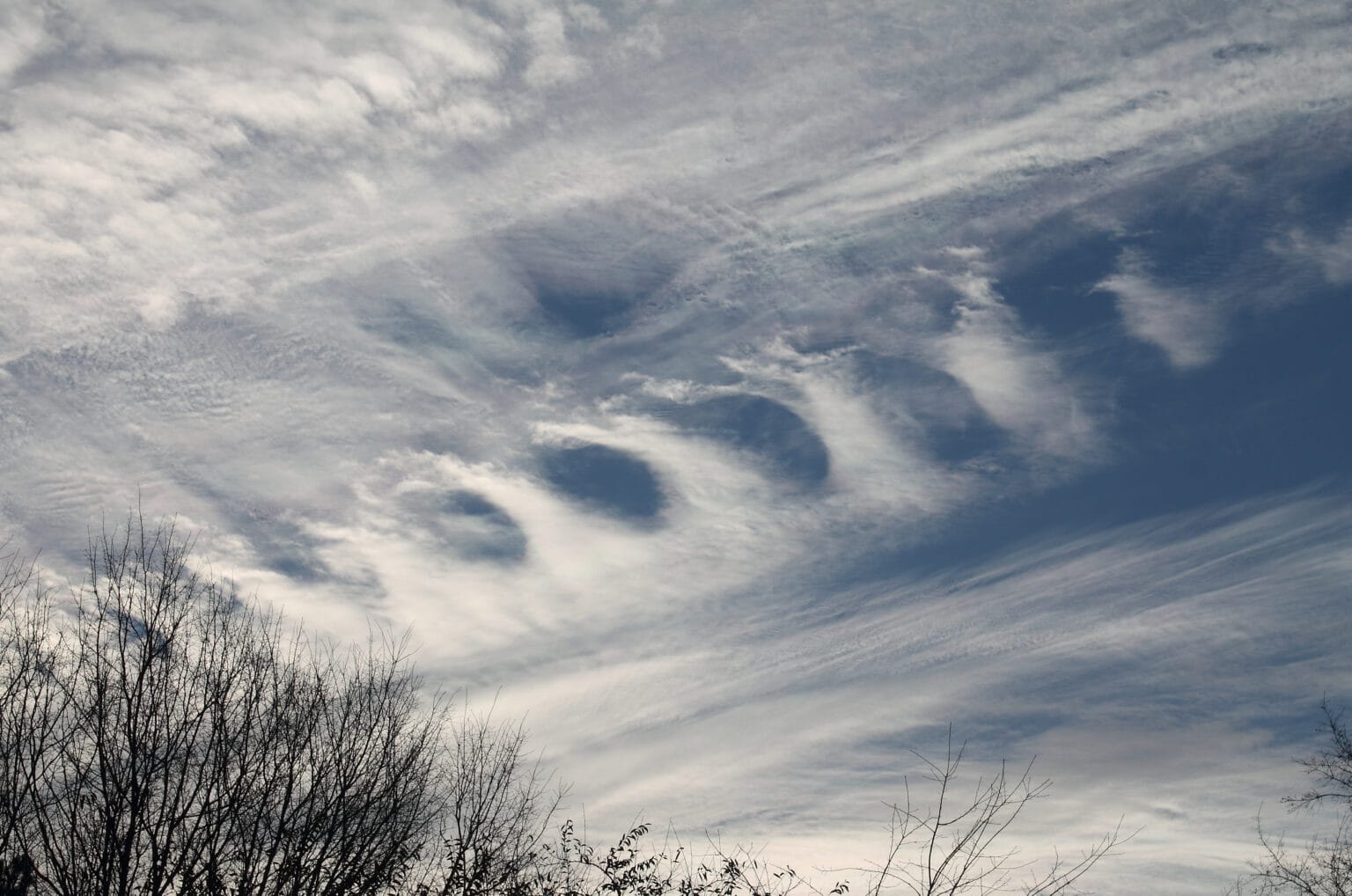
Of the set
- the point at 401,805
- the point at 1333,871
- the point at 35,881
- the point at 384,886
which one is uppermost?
the point at 1333,871

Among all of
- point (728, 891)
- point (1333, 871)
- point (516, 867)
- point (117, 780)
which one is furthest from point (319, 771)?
point (1333, 871)

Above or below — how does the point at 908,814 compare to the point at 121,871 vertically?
above

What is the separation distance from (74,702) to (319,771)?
3.22m

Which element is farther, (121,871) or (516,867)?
(516,867)

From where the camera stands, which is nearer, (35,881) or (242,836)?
(35,881)

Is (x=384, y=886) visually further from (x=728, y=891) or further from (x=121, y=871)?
(x=728, y=891)

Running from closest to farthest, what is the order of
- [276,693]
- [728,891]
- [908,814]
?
[908,814]
[276,693]
[728,891]

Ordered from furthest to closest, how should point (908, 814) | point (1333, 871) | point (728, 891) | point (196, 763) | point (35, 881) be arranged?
point (1333, 871) < point (728, 891) < point (196, 763) < point (35, 881) < point (908, 814)

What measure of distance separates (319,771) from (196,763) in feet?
5.69

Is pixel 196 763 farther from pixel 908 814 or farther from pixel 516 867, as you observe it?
pixel 908 814

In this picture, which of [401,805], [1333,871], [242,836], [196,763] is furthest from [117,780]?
[1333,871]

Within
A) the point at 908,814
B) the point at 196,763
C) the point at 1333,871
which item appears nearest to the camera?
the point at 908,814

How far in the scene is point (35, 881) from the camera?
12094 mm

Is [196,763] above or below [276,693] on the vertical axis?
below
